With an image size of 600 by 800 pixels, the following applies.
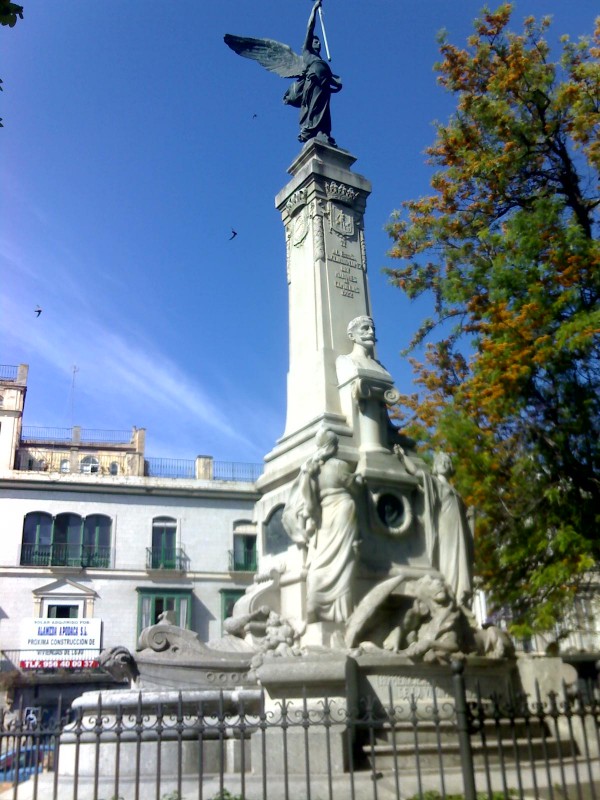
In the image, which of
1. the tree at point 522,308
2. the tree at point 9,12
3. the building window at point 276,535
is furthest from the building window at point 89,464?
the tree at point 9,12

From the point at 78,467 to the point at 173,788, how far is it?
4277 cm

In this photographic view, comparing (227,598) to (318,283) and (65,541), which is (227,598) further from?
(318,283)

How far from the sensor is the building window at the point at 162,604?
32.9 meters

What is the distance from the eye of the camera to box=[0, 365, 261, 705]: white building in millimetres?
31875

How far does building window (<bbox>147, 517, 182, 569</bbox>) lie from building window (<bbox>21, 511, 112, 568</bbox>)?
1766 mm

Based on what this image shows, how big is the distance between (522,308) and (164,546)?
23624mm

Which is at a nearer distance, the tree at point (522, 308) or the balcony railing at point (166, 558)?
the tree at point (522, 308)

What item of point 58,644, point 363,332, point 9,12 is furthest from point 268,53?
point 58,644

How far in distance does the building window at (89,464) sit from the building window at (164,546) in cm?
1431

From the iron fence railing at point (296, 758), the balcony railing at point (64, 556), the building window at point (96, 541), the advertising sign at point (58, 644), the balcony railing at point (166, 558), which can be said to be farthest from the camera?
the balcony railing at point (166, 558)

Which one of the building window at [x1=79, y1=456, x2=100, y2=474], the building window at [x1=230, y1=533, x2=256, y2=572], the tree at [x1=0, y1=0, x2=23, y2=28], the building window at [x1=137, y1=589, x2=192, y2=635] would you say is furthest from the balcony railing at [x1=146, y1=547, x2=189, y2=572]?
the tree at [x1=0, y1=0, x2=23, y2=28]

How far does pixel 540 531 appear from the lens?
13.5 metres

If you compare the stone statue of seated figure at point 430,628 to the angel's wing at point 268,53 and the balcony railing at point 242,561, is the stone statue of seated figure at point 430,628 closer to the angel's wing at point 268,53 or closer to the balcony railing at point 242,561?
the angel's wing at point 268,53

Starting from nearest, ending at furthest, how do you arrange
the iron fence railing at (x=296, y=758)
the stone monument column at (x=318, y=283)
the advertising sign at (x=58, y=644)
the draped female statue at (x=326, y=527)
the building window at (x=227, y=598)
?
the iron fence railing at (x=296, y=758)
the draped female statue at (x=326, y=527)
the stone monument column at (x=318, y=283)
the advertising sign at (x=58, y=644)
the building window at (x=227, y=598)
